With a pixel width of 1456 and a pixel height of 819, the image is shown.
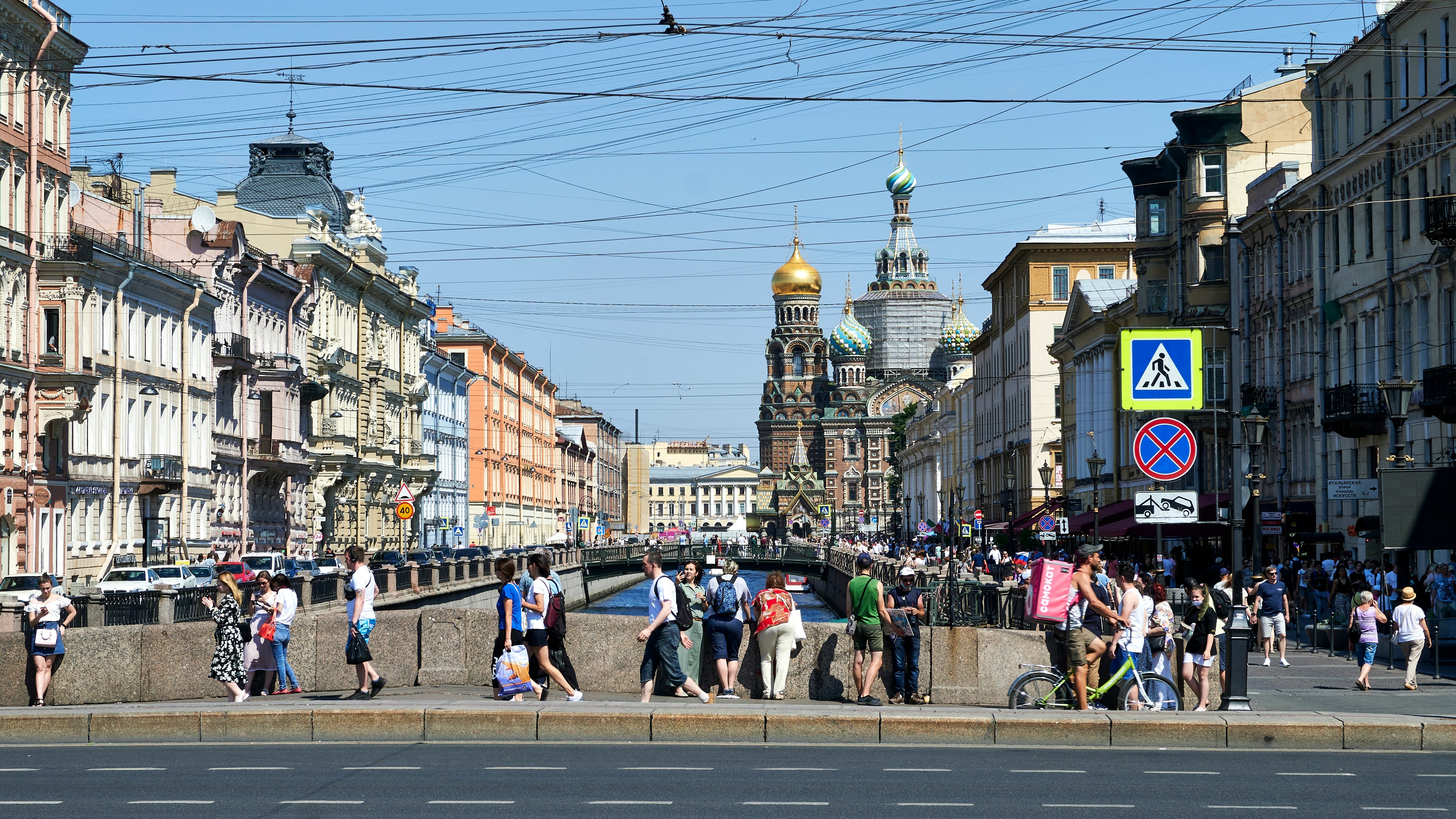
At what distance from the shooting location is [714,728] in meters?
17.9

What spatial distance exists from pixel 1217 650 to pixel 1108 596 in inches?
138

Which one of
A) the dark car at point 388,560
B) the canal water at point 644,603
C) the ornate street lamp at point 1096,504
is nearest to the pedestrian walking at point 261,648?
the ornate street lamp at point 1096,504

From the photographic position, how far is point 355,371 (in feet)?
291

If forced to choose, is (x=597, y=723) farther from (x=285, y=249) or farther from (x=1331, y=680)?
(x=285, y=249)

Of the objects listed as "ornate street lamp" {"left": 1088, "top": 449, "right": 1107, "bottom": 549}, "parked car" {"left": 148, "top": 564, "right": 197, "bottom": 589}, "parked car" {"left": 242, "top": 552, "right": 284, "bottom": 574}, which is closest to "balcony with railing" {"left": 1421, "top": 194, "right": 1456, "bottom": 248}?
"ornate street lamp" {"left": 1088, "top": 449, "right": 1107, "bottom": 549}

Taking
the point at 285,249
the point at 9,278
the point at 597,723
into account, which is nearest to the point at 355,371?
the point at 285,249

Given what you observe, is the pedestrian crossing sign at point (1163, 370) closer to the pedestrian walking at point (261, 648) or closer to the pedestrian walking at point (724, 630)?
the pedestrian walking at point (724, 630)

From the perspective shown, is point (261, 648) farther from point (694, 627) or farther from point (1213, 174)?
point (1213, 174)

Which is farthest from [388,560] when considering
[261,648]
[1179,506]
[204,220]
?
[261,648]

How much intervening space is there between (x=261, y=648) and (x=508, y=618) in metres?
3.07

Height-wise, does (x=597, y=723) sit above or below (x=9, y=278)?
below

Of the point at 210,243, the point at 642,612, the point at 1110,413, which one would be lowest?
the point at 642,612

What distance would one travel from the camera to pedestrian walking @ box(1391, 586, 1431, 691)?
2447cm

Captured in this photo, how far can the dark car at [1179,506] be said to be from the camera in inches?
946
